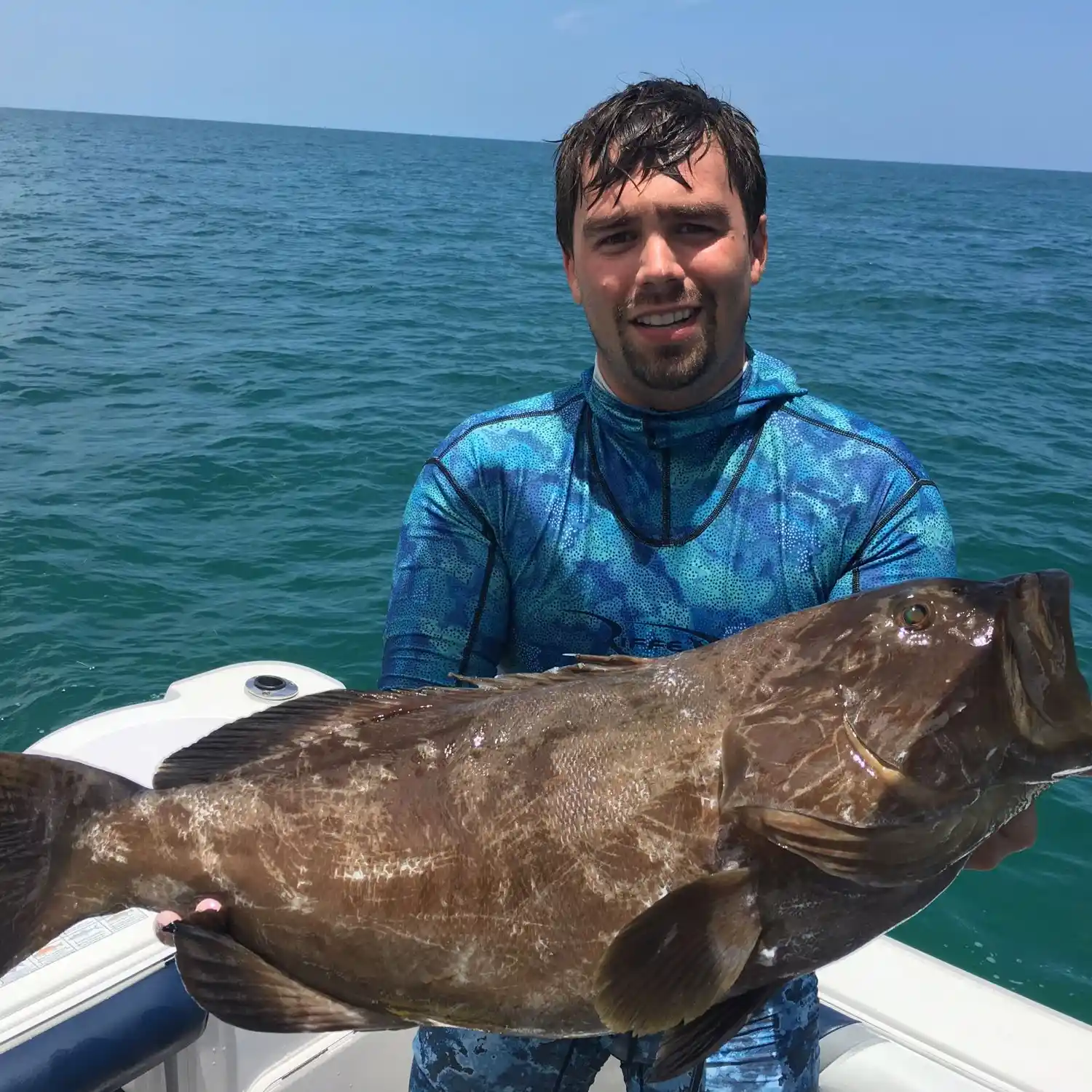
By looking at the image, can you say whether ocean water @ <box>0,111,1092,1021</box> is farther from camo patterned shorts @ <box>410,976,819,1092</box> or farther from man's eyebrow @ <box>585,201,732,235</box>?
man's eyebrow @ <box>585,201,732,235</box>

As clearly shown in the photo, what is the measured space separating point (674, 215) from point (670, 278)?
0.19 metres

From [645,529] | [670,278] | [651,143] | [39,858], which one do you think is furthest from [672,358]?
[39,858]

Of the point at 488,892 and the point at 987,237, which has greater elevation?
the point at 987,237

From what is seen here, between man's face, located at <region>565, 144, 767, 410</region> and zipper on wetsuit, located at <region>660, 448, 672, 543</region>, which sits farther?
zipper on wetsuit, located at <region>660, 448, 672, 543</region>

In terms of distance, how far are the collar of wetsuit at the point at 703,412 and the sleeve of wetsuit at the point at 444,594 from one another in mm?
505

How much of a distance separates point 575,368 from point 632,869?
18.6m

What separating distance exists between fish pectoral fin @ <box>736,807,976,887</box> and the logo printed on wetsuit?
107 centimetres

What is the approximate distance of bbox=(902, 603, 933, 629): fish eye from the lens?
7.04ft

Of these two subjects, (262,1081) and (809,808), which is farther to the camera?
(262,1081)

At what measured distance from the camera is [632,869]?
2139mm

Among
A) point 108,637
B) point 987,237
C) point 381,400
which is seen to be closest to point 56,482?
point 108,637

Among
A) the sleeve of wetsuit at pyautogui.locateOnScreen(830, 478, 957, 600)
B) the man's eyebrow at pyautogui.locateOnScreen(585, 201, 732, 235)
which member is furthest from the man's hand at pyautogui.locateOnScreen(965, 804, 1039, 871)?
the man's eyebrow at pyautogui.locateOnScreen(585, 201, 732, 235)

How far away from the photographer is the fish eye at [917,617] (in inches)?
84.5

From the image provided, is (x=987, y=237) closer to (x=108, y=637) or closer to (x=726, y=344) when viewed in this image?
(x=108, y=637)
